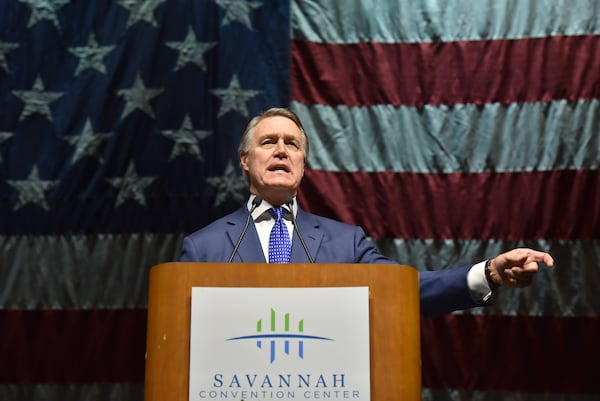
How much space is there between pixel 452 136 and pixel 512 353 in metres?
0.85

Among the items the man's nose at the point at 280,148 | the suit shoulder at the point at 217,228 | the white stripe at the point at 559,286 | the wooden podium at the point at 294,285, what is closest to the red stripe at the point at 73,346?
the suit shoulder at the point at 217,228

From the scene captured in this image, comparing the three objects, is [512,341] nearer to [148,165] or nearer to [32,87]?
[148,165]

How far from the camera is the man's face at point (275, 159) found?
2.24m

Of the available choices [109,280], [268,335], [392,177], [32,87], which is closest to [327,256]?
[268,335]

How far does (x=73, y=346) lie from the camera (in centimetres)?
298

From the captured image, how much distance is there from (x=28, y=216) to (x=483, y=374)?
184cm

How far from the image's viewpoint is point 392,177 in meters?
3.05

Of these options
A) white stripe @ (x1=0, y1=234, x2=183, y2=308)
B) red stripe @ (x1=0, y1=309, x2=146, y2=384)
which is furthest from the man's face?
red stripe @ (x1=0, y1=309, x2=146, y2=384)

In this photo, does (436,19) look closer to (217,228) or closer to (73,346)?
(217,228)

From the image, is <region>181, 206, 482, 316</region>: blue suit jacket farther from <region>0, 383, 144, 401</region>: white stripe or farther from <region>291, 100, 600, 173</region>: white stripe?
<region>0, 383, 144, 401</region>: white stripe

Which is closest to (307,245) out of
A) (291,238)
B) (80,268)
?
(291,238)

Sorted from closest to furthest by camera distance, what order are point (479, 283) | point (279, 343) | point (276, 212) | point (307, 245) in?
point (279, 343)
point (479, 283)
point (307, 245)
point (276, 212)

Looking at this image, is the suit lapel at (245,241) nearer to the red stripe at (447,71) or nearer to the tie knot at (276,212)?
the tie knot at (276,212)

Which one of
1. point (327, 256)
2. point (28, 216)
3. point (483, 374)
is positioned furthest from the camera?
point (28, 216)
